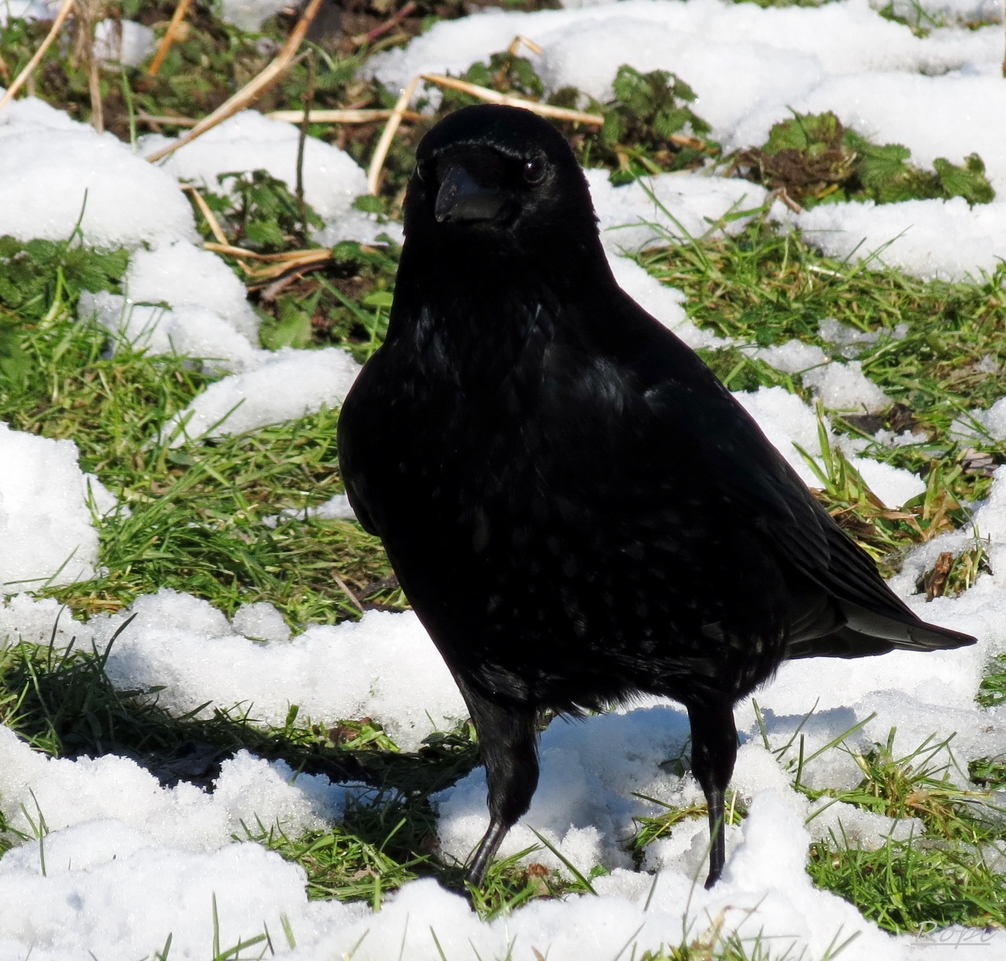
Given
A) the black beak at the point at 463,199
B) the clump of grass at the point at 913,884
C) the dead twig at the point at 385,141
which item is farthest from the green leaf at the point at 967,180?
the black beak at the point at 463,199

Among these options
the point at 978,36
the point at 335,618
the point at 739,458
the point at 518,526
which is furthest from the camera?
the point at 978,36

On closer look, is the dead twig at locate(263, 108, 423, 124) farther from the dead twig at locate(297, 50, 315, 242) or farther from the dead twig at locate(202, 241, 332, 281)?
the dead twig at locate(202, 241, 332, 281)

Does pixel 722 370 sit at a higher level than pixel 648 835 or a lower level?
higher

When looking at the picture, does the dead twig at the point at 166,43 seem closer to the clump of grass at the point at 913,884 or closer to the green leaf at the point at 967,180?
the green leaf at the point at 967,180

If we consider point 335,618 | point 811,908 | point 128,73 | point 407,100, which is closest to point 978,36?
point 407,100

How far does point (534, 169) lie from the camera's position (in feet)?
7.90

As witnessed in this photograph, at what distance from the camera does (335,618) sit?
12.7 feet

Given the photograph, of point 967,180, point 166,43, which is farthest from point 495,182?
point 166,43

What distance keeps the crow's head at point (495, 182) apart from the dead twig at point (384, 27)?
4707 millimetres

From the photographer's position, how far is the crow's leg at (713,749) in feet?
9.34

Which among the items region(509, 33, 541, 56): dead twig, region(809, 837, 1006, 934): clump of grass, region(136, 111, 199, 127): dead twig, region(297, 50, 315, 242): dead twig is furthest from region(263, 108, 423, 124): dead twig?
region(809, 837, 1006, 934): clump of grass

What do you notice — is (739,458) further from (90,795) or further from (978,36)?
(978,36)

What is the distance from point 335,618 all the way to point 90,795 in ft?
3.57

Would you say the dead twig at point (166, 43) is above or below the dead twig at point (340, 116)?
above
